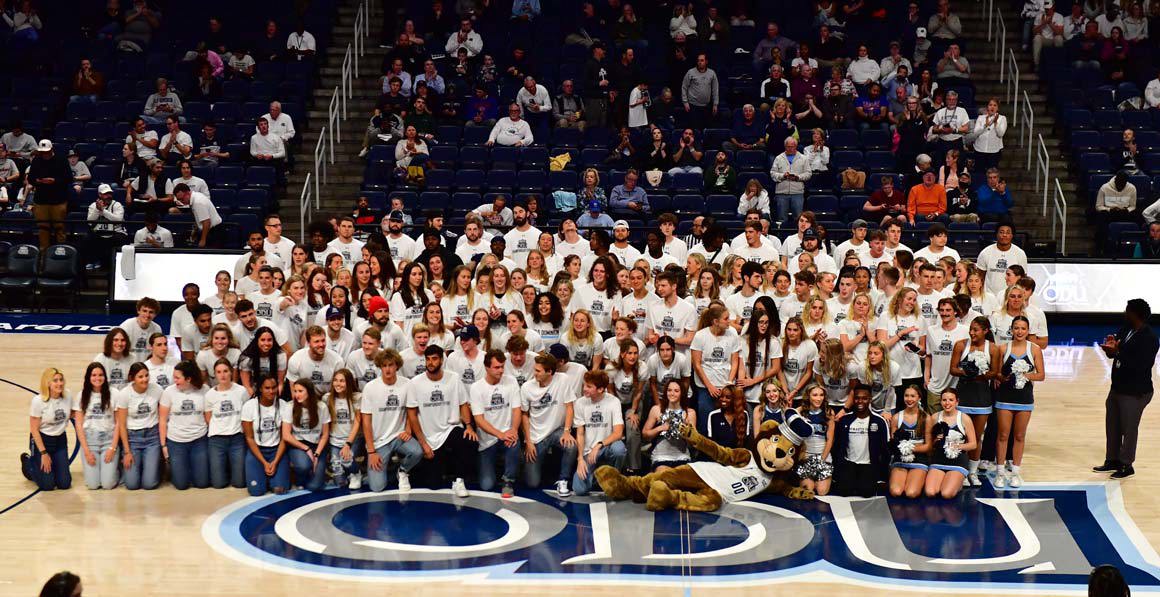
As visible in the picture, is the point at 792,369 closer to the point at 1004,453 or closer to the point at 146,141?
the point at 1004,453

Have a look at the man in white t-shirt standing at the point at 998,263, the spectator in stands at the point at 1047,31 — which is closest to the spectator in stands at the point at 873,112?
the spectator in stands at the point at 1047,31

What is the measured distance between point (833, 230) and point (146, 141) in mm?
9779

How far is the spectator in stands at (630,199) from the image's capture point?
727 inches

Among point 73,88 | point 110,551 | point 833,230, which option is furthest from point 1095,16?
point 110,551

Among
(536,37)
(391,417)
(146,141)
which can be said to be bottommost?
Answer: (391,417)

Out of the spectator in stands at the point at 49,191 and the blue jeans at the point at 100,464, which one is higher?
the spectator in stands at the point at 49,191

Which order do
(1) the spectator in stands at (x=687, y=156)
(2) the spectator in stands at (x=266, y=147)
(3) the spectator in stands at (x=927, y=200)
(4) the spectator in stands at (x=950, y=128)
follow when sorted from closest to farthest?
1. (3) the spectator in stands at (x=927, y=200)
2. (1) the spectator in stands at (x=687, y=156)
3. (4) the spectator in stands at (x=950, y=128)
4. (2) the spectator in stands at (x=266, y=147)

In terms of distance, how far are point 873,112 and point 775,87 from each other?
148cm

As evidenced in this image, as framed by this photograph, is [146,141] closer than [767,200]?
No

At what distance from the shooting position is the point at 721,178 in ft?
62.3

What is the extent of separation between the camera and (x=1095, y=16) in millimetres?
22391

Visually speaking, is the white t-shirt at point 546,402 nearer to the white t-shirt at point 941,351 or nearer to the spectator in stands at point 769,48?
the white t-shirt at point 941,351

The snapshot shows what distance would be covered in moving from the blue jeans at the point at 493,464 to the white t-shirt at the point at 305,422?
4.32 ft

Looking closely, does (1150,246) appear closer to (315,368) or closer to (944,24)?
(944,24)
